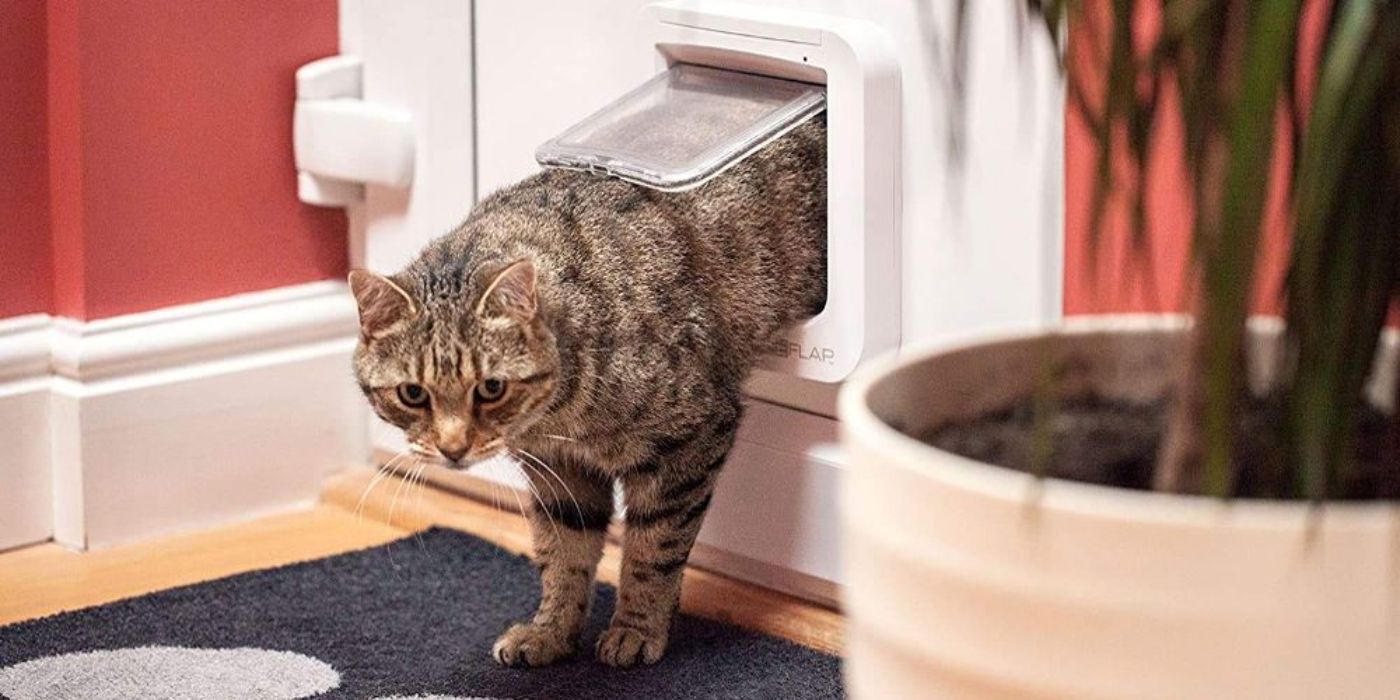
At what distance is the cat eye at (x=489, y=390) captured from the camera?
165cm

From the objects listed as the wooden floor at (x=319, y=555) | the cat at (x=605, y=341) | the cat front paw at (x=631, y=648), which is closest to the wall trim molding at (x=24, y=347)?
the wooden floor at (x=319, y=555)

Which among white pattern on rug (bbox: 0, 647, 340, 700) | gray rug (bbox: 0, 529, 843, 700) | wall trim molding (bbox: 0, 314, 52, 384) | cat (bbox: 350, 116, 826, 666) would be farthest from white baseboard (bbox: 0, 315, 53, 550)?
cat (bbox: 350, 116, 826, 666)

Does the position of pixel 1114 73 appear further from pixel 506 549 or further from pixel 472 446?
pixel 506 549

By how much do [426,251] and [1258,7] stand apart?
3.55ft

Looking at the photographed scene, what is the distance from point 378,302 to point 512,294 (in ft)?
0.40

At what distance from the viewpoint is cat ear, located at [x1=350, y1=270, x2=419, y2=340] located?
5.39 ft

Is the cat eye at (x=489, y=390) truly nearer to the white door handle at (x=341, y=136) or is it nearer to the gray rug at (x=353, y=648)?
the gray rug at (x=353, y=648)

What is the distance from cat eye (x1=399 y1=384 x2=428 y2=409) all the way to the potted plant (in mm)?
806

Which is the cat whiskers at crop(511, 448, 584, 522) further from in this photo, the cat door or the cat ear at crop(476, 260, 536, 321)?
the cat door

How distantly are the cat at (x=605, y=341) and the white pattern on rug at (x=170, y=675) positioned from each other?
0.18 metres

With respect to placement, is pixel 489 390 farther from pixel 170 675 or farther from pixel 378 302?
pixel 170 675

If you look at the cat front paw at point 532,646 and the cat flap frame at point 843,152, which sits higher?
the cat flap frame at point 843,152

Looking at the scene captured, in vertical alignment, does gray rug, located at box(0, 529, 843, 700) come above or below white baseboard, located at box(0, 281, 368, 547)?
below

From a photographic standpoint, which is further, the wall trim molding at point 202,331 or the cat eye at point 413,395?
the wall trim molding at point 202,331
